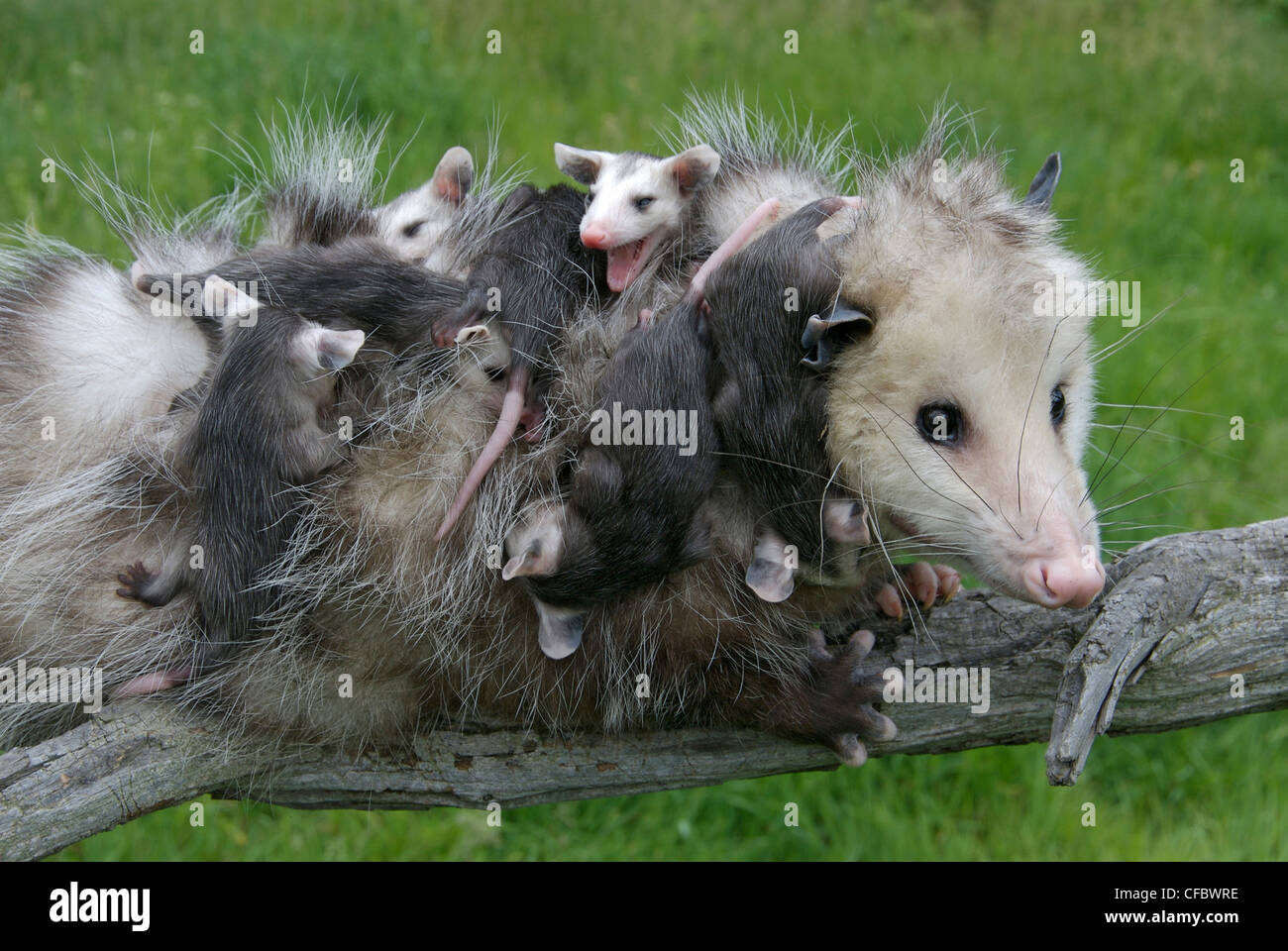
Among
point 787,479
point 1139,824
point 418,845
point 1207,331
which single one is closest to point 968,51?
point 1207,331

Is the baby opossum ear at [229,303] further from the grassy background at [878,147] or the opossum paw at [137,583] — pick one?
the grassy background at [878,147]

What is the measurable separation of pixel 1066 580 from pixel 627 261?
1174 mm

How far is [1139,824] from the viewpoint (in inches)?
193

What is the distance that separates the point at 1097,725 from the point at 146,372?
6.70ft

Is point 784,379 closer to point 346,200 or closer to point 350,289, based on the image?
point 350,289

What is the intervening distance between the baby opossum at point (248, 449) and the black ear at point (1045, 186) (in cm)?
140

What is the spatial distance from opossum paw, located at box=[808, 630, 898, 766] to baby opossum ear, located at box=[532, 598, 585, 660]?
1.76 ft

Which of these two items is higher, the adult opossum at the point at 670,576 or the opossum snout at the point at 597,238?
the opossum snout at the point at 597,238

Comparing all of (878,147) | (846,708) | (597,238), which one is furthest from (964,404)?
(878,147)

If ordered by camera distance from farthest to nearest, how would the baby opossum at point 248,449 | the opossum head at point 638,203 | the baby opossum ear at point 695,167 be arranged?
the baby opossum ear at point 695,167, the opossum head at point 638,203, the baby opossum at point 248,449

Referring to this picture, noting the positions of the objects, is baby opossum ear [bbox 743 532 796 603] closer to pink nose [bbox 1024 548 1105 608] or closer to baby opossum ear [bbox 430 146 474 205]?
pink nose [bbox 1024 548 1105 608]

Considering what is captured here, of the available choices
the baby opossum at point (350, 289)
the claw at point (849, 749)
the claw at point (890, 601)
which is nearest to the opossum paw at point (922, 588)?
the claw at point (890, 601)

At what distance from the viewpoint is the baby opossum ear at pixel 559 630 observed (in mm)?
2406

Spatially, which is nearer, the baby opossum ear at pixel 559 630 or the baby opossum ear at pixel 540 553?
the baby opossum ear at pixel 540 553
